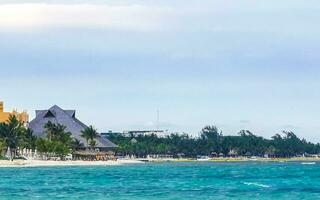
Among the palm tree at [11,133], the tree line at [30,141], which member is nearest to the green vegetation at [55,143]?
the tree line at [30,141]

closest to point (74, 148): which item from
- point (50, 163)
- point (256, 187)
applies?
point (50, 163)

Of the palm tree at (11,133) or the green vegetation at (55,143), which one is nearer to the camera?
the palm tree at (11,133)

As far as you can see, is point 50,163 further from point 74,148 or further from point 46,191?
point 46,191

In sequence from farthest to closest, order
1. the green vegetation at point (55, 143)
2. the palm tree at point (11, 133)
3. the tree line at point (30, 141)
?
the green vegetation at point (55, 143)
the tree line at point (30, 141)
the palm tree at point (11, 133)

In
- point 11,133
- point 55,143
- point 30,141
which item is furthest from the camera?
point 55,143

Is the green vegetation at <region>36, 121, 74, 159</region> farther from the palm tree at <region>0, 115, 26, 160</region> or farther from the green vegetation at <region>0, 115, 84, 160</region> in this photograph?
the palm tree at <region>0, 115, 26, 160</region>

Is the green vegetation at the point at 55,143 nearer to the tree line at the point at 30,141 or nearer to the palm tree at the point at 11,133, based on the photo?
the tree line at the point at 30,141

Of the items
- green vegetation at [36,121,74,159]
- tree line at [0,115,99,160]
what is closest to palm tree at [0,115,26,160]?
tree line at [0,115,99,160]

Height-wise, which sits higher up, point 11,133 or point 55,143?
point 11,133

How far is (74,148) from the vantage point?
199 meters

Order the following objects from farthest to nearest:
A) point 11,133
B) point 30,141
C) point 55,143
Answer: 1. point 55,143
2. point 30,141
3. point 11,133

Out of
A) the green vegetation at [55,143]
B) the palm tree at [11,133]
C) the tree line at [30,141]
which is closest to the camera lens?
the palm tree at [11,133]

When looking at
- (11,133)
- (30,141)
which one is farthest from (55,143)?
(11,133)

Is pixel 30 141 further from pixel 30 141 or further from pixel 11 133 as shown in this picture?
pixel 11 133
